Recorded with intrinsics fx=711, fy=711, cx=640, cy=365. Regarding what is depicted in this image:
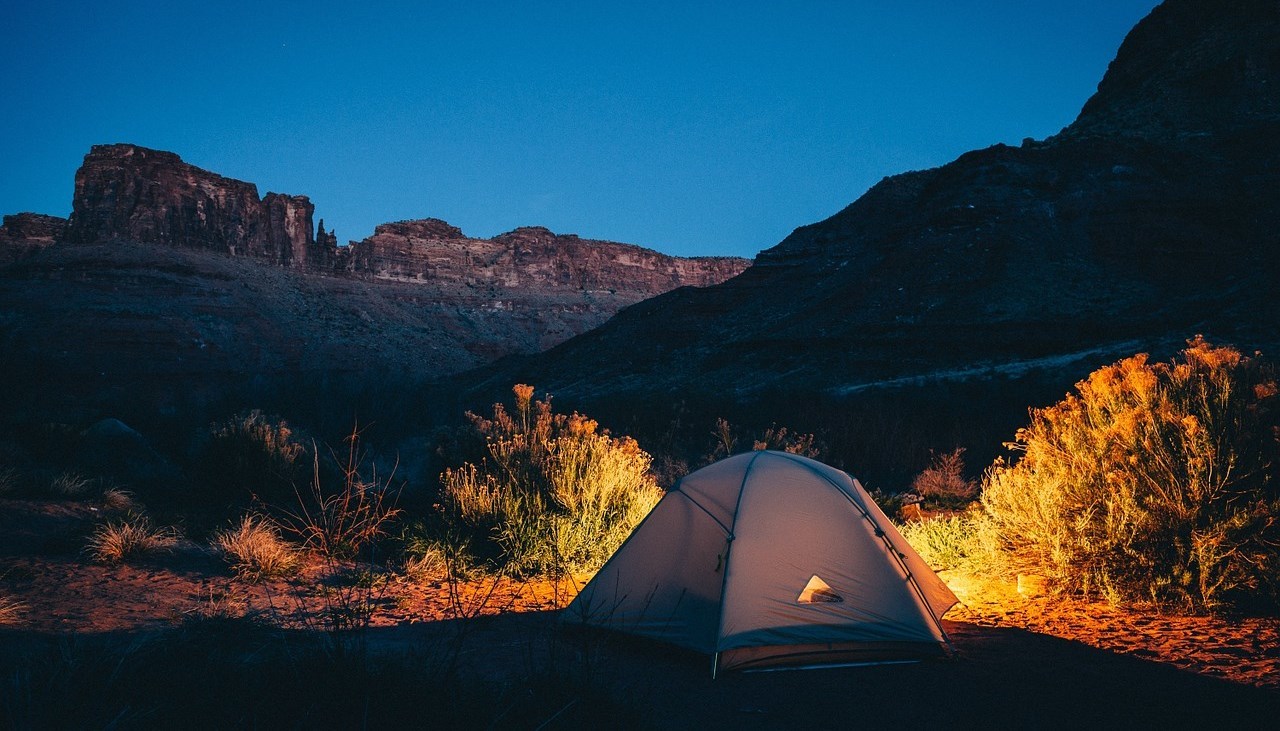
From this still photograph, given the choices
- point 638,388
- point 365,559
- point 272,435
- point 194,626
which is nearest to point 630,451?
point 365,559

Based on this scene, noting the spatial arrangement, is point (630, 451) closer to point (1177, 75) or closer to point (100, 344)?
point (1177, 75)

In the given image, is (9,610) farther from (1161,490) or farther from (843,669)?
(1161,490)

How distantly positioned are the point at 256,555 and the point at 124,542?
4.57 ft

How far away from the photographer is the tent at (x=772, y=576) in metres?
5.00

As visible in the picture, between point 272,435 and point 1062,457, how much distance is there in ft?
35.8

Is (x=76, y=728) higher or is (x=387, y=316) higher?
(x=387, y=316)

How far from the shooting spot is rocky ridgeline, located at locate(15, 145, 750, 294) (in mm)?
76000

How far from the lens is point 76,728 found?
2.50m

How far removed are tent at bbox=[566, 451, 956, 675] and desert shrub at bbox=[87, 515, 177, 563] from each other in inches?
185

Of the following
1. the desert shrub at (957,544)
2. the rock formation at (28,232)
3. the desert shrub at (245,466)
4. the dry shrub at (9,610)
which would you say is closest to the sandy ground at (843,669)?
the dry shrub at (9,610)

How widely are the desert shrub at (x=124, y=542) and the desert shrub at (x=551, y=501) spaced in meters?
2.92

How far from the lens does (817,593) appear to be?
17.1 feet

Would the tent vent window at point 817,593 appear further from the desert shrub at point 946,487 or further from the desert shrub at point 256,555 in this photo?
the desert shrub at point 946,487

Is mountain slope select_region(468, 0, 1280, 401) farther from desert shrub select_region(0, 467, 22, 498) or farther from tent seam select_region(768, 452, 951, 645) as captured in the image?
desert shrub select_region(0, 467, 22, 498)
